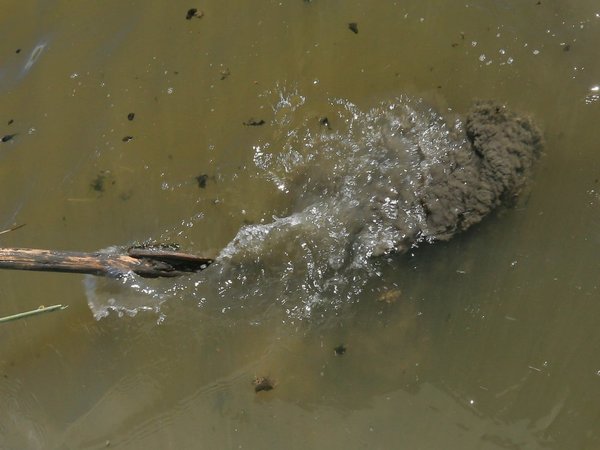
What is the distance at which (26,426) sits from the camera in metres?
3.55

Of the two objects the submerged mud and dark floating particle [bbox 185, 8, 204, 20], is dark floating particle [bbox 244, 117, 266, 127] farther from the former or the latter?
dark floating particle [bbox 185, 8, 204, 20]

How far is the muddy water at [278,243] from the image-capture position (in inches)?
116

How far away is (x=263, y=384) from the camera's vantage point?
10.6 feet

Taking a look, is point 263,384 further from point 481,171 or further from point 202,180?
point 481,171

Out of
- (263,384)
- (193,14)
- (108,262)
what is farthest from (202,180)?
(263,384)

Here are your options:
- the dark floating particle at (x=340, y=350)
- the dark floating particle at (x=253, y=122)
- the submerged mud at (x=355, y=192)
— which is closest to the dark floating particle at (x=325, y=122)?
the submerged mud at (x=355, y=192)

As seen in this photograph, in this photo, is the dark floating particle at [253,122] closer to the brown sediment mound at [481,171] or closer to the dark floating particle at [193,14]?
the dark floating particle at [193,14]

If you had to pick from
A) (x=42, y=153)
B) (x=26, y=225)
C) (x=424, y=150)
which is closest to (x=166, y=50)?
(x=42, y=153)

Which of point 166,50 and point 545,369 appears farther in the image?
point 166,50

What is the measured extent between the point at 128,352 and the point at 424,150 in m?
1.96

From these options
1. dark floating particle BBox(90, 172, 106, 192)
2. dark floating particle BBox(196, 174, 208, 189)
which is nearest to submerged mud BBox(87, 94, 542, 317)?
dark floating particle BBox(196, 174, 208, 189)

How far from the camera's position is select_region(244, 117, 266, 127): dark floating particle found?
333 centimetres

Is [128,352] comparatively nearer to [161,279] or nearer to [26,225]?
[161,279]

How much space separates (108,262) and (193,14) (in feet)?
5.06
